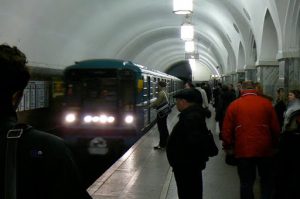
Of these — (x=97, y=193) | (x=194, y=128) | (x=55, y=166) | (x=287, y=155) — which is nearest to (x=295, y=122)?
(x=287, y=155)

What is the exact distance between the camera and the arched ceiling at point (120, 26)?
12211mm

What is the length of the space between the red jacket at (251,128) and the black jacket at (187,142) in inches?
27.9

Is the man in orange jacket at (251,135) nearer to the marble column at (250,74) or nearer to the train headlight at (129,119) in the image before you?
the train headlight at (129,119)

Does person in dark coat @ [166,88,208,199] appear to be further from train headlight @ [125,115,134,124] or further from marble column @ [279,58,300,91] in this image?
train headlight @ [125,115,134,124]

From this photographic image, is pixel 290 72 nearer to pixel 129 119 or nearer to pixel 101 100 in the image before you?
pixel 129 119

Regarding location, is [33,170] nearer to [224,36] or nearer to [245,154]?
[245,154]

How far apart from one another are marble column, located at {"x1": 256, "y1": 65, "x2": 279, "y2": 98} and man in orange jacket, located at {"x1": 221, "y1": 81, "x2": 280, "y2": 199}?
9553 millimetres

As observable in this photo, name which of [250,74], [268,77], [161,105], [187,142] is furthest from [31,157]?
[250,74]

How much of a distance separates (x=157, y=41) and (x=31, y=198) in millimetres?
Answer: 31389

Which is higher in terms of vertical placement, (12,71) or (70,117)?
(12,71)

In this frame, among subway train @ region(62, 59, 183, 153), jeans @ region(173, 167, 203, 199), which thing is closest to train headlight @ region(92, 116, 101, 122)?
subway train @ region(62, 59, 183, 153)

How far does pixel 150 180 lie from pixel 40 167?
22.6 ft

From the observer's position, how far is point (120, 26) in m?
22.0

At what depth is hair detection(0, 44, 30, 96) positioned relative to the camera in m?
1.72
